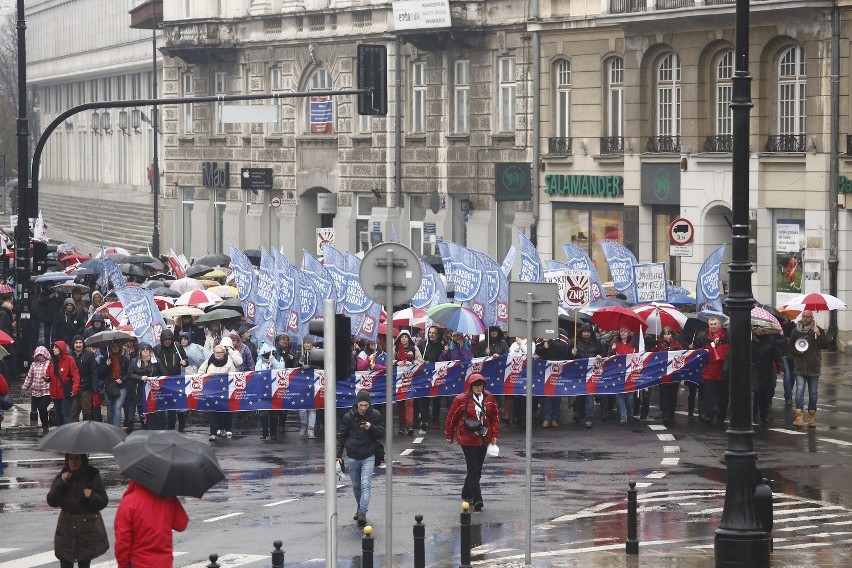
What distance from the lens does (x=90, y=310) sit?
3506 cm

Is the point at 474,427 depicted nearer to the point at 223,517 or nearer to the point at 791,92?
the point at 223,517

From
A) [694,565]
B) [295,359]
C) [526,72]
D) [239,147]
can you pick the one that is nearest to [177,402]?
[295,359]

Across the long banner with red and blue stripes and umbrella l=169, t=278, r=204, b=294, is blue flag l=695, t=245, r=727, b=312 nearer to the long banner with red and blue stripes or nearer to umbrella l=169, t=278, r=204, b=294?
the long banner with red and blue stripes

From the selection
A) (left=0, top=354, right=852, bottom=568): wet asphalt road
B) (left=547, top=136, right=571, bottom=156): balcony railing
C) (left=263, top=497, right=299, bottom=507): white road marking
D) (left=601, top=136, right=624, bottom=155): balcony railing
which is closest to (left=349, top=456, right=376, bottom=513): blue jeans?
(left=0, top=354, right=852, bottom=568): wet asphalt road

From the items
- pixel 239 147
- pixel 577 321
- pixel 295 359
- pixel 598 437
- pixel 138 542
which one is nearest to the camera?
pixel 138 542

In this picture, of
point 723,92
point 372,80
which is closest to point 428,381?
point 372,80

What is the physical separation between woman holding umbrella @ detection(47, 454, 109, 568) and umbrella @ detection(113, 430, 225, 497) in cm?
145

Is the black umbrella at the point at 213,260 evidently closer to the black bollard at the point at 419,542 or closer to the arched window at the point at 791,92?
the arched window at the point at 791,92

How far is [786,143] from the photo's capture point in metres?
41.9

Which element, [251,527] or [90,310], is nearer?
[251,527]

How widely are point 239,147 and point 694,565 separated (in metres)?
49.1

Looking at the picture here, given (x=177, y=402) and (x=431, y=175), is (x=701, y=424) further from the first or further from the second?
(x=431, y=175)

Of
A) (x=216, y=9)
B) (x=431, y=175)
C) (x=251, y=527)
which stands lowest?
(x=251, y=527)

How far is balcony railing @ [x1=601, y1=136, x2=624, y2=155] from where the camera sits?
47334mm
